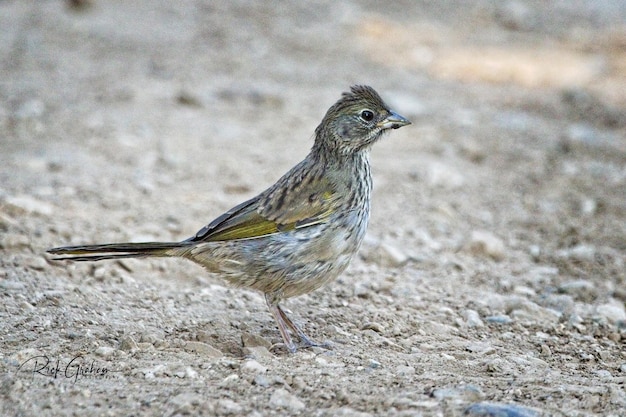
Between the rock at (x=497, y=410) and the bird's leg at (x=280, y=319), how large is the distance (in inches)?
48.3

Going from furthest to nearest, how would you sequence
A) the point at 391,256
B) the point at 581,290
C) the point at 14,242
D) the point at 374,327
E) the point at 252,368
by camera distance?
the point at 391,256 < the point at 581,290 < the point at 14,242 < the point at 374,327 < the point at 252,368

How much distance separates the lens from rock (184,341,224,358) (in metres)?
4.73

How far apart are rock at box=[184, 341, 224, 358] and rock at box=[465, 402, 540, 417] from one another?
4.60 ft

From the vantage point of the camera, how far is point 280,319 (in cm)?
505

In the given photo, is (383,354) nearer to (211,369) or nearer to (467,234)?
(211,369)

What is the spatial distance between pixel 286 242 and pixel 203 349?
0.74 meters

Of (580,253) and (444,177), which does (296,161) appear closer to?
(444,177)

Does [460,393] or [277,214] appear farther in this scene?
[277,214]

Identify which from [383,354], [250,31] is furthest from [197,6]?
[383,354]

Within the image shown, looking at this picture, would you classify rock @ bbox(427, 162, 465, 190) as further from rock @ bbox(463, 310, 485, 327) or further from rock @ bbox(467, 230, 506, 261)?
rock @ bbox(463, 310, 485, 327)

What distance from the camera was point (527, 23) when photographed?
42.2 feet

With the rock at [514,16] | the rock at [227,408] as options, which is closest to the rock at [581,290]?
the rock at [227,408]

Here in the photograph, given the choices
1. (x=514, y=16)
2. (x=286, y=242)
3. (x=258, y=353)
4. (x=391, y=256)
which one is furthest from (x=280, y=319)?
(x=514, y=16)

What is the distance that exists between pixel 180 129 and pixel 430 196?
2542 millimetres
